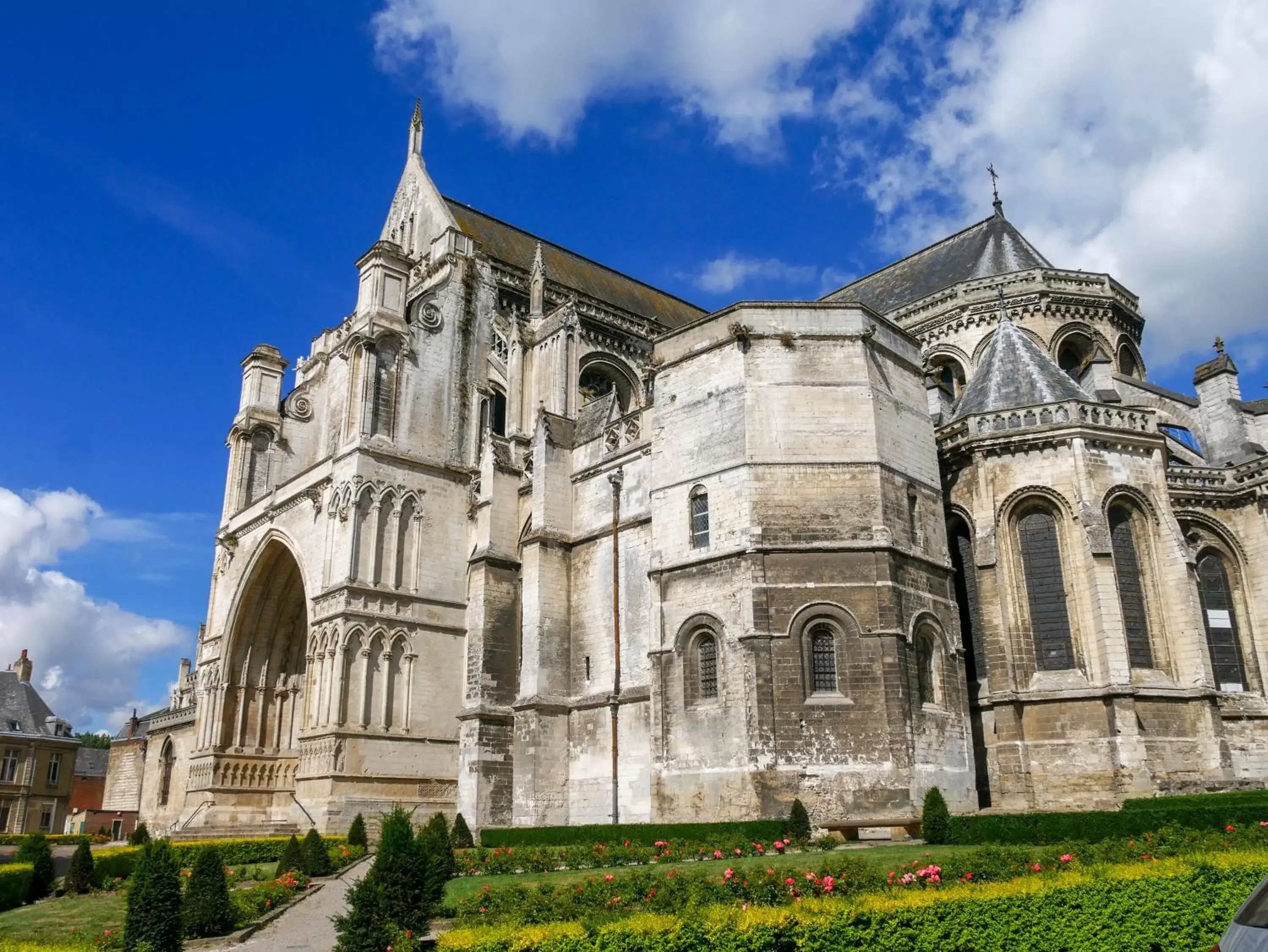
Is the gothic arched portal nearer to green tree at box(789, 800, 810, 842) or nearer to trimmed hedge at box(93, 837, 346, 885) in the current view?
trimmed hedge at box(93, 837, 346, 885)

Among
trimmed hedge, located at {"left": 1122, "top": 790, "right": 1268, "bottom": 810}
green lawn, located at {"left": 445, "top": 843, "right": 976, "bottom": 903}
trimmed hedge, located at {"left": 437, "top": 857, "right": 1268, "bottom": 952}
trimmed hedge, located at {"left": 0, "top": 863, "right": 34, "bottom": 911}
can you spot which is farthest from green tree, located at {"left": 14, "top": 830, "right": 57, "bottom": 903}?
trimmed hedge, located at {"left": 1122, "top": 790, "right": 1268, "bottom": 810}

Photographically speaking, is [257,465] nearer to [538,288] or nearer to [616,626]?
[538,288]

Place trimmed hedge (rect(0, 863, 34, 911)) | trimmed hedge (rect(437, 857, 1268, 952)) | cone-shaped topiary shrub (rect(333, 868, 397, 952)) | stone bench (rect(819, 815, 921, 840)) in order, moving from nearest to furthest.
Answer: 1. trimmed hedge (rect(437, 857, 1268, 952))
2. cone-shaped topiary shrub (rect(333, 868, 397, 952))
3. stone bench (rect(819, 815, 921, 840))
4. trimmed hedge (rect(0, 863, 34, 911))

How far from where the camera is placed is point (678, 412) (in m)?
22.0

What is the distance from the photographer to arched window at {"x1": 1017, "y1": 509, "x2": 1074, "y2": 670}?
822 inches

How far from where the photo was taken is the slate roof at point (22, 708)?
161 ft

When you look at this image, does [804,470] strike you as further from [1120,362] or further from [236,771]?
[236,771]

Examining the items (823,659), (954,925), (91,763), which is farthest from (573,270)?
(91,763)

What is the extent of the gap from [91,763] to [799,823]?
61.7m

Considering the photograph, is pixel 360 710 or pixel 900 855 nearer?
pixel 900 855

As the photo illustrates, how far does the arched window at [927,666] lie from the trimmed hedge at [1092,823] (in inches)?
146

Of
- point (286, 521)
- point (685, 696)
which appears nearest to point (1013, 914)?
point (685, 696)

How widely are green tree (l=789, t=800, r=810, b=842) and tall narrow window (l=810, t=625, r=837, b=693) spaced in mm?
2506

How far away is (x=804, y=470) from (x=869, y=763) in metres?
5.50
